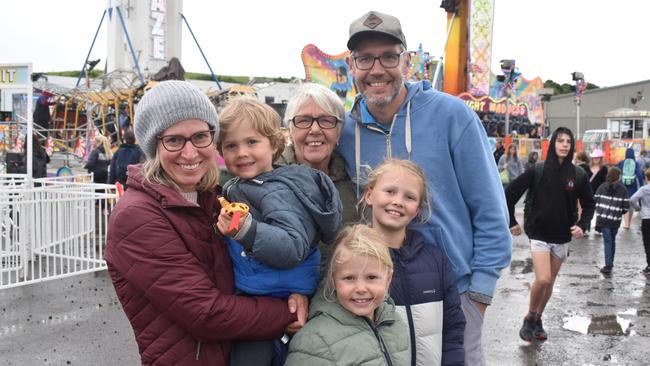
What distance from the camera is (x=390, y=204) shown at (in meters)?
2.37

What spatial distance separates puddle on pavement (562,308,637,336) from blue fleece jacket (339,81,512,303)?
4.19m

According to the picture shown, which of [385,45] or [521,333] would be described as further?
[521,333]

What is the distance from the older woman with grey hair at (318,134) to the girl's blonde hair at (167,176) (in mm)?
441

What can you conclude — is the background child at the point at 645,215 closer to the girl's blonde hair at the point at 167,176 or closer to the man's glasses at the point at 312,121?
the man's glasses at the point at 312,121

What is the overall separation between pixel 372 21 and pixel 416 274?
1072mm

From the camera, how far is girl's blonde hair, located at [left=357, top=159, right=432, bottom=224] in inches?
94.2

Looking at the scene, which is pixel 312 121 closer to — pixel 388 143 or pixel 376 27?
pixel 388 143

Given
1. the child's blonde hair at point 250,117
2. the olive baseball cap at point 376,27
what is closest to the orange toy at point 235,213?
the child's blonde hair at point 250,117

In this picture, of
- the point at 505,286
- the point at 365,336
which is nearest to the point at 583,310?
the point at 505,286

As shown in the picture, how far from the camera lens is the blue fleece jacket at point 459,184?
255cm

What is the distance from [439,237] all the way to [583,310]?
5.22m

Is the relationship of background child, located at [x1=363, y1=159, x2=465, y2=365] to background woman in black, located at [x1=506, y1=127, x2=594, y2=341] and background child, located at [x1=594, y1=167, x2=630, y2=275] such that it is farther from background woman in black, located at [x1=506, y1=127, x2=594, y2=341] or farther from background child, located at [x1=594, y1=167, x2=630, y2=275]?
background child, located at [x1=594, y1=167, x2=630, y2=275]

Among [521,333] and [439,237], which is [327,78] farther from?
[439,237]

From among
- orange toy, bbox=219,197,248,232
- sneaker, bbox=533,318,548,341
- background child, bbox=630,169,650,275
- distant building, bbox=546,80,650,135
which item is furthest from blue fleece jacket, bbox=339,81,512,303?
distant building, bbox=546,80,650,135
